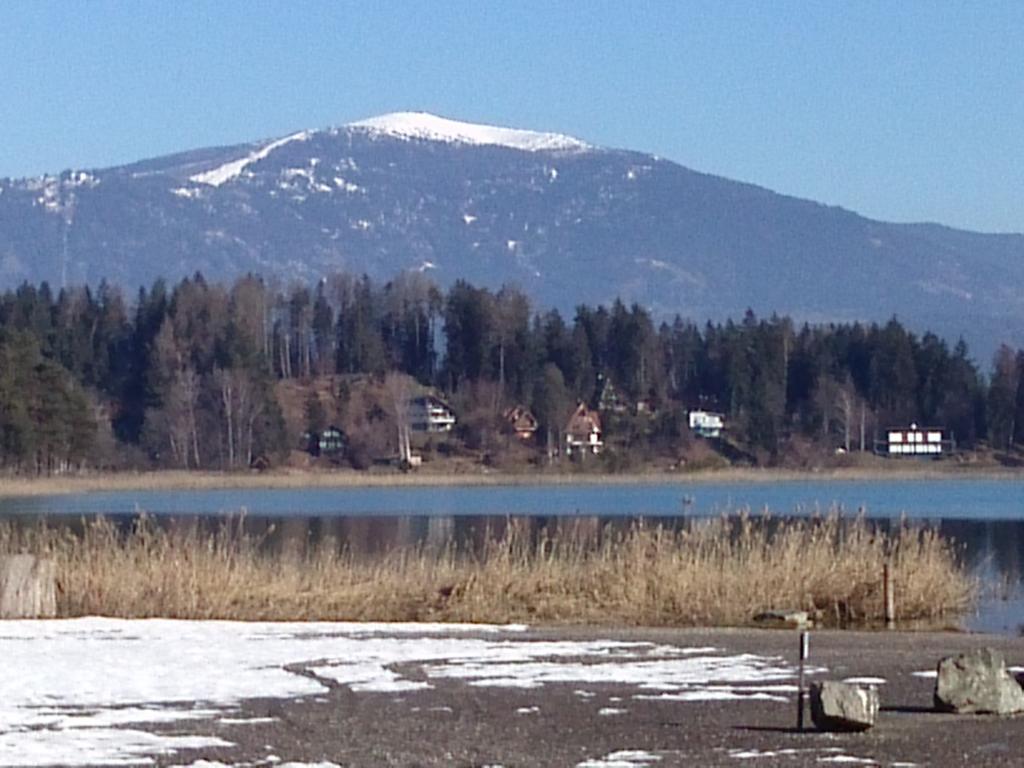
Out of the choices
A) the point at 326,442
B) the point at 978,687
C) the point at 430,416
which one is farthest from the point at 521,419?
the point at 978,687

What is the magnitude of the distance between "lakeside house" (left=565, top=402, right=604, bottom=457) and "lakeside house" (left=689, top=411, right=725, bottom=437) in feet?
17.2

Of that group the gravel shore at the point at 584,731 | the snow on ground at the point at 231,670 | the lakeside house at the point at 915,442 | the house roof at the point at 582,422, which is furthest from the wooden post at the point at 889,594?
the lakeside house at the point at 915,442

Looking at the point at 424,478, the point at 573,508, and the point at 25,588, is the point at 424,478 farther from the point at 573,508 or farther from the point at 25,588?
the point at 25,588

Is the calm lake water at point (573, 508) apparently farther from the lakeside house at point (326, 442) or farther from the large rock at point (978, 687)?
the lakeside house at point (326, 442)

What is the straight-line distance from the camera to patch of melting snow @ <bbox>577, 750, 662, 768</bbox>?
12.7 m

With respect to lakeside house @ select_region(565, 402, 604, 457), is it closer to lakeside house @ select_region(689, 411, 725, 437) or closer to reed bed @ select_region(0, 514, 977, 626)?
lakeside house @ select_region(689, 411, 725, 437)

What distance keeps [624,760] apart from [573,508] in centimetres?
4666

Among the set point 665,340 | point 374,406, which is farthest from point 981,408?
point 374,406

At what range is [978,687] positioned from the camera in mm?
15000

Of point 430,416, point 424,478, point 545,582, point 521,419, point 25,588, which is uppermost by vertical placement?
point 430,416

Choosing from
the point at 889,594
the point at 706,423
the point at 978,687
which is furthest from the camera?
the point at 706,423

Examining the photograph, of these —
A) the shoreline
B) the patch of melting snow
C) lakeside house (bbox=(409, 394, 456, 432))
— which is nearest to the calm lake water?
the shoreline

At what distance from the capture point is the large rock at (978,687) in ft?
49.0

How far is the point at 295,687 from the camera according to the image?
16531 mm
